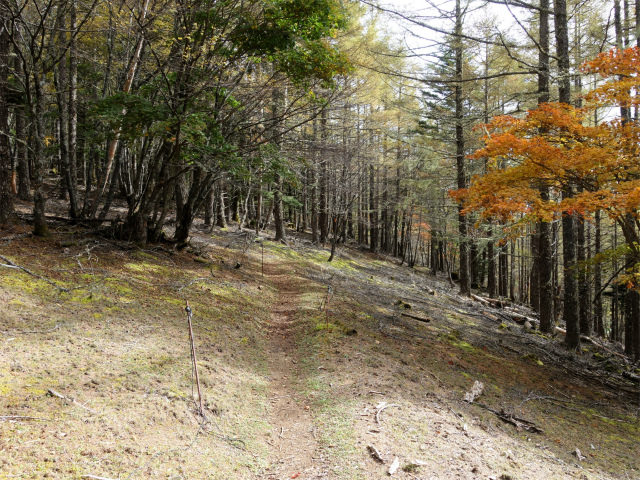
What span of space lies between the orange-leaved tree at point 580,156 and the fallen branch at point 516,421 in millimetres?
2939

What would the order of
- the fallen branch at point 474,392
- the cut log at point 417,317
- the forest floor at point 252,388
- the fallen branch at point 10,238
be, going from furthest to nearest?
the cut log at point 417,317 < the fallen branch at point 10,238 < the fallen branch at point 474,392 < the forest floor at point 252,388

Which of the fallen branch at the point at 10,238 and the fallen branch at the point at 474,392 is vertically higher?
the fallen branch at the point at 10,238

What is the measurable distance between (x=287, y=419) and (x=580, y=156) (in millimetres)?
5836

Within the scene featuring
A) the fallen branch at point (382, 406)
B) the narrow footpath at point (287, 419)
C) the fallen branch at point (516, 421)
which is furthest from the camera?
the fallen branch at point (516, 421)

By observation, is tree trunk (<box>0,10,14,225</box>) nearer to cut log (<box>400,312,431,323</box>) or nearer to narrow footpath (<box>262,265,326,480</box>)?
narrow footpath (<box>262,265,326,480</box>)

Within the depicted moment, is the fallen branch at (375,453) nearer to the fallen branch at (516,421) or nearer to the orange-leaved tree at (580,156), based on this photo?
the fallen branch at (516,421)

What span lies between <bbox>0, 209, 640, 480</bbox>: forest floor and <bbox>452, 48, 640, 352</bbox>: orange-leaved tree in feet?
9.23

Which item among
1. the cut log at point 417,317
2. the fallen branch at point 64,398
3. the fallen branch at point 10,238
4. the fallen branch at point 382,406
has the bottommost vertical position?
the cut log at point 417,317

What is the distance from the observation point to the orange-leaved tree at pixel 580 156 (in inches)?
225

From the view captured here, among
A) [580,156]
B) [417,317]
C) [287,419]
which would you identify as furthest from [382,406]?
[417,317]

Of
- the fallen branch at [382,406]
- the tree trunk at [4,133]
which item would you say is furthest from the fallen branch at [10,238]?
the fallen branch at [382,406]

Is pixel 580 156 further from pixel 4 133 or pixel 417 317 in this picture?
pixel 4 133

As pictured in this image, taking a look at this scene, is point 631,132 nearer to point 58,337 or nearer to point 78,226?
point 58,337

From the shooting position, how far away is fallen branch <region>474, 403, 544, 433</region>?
4721mm
